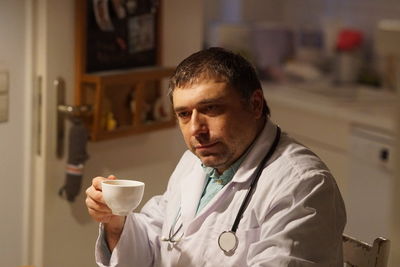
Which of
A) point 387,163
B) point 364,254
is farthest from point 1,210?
point 387,163

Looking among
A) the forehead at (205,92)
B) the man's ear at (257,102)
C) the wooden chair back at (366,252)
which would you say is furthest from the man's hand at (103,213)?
the wooden chair back at (366,252)

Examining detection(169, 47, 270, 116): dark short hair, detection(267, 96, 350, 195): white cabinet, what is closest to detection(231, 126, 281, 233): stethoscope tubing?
detection(169, 47, 270, 116): dark short hair

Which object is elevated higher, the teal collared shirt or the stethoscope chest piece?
the teal collared shirt

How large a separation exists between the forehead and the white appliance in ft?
6.88

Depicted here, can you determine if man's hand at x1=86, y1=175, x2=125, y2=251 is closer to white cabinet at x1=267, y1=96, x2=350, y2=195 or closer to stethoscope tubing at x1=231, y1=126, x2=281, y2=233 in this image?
stethoscope tubing at x1=231, y1=126, x2=281, y2=233

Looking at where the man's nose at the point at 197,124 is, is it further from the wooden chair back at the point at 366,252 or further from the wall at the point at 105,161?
the wall at the point at 105,161

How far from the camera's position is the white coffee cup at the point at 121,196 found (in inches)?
64.0

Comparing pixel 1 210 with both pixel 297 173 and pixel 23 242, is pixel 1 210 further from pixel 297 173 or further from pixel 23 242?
pixel 297 173

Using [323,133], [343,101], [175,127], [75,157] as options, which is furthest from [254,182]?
[343,101]

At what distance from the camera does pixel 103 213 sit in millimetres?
1742

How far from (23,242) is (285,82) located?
2435mm

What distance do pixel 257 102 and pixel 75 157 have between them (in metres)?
1.02

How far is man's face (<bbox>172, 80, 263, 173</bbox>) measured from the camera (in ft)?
5.57

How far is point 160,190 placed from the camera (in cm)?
306
